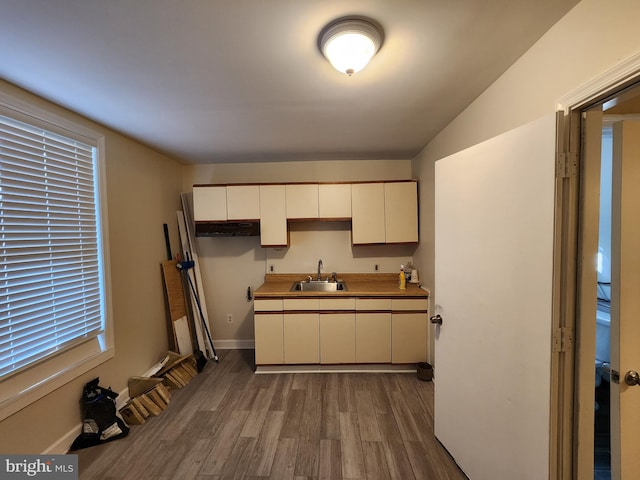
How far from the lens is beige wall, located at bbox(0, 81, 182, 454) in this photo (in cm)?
161

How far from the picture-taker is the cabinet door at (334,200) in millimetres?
3084

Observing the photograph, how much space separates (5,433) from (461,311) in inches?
108

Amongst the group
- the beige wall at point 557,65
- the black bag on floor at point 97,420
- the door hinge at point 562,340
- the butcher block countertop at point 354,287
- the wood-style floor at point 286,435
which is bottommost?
the wood-style floor at point 286,435

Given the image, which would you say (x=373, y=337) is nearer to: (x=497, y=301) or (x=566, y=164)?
(x=497, y=301)

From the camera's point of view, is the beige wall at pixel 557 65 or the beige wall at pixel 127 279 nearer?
the beige wall at pixel 557 65

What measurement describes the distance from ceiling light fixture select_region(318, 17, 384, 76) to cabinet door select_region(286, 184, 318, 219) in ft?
6.03

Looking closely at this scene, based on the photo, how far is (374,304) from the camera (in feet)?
9.20

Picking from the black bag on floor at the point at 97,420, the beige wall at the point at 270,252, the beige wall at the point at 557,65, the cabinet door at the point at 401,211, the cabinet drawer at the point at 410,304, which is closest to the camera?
the beige wall at the point at 557,65

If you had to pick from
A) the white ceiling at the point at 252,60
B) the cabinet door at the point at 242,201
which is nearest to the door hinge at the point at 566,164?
the white ceiling at the point at 252,60

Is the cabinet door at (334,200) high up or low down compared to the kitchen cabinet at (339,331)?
up

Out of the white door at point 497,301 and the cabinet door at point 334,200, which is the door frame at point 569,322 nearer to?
the white door at point 497,301

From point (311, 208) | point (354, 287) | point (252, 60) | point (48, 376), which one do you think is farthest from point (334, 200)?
point (48, 376)

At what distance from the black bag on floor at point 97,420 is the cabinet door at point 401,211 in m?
2.98

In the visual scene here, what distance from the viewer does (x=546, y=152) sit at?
1114 millimetres
